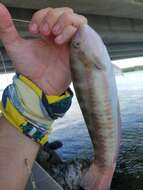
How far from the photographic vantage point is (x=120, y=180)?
16.8 meters

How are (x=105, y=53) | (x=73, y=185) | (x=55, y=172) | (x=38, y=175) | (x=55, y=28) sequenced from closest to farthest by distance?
1. (x=105, y=53)
2. (x=55, y=28)
3. (x=38, y=175)
4. (x=73, y=185)
5. (x=55, y=172)

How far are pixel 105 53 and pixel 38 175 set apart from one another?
4.11 meters

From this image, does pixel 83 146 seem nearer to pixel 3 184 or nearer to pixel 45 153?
pixel 45 153

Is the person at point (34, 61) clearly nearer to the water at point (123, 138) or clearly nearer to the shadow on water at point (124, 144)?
the water at point (123, 138)

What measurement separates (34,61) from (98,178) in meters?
0.93

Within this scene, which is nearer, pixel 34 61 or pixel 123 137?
pixel 34 61

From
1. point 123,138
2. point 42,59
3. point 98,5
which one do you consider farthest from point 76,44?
point 123,138

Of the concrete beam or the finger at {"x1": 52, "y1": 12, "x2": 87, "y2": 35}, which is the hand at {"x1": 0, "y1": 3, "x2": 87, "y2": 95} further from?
the concrete beam

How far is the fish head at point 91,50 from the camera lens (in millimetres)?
2395

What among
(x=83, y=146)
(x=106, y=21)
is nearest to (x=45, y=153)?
(x=106, y=21)

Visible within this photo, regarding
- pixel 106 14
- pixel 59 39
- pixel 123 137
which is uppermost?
pixel 59 39

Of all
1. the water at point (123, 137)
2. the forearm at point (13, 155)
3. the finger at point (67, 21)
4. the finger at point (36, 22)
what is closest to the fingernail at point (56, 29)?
the finger at point (67, 21)

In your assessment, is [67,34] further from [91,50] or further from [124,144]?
[124,144]

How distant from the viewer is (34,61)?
3.12 metres
